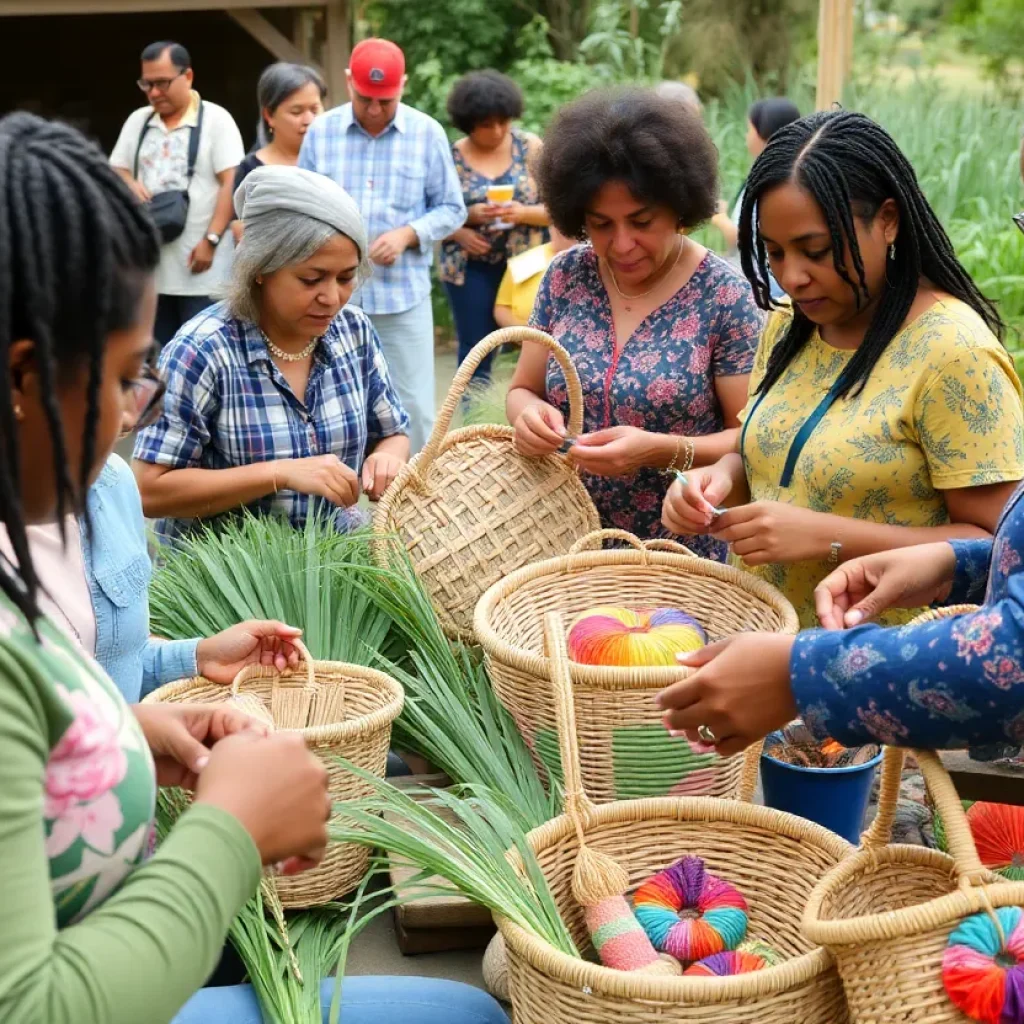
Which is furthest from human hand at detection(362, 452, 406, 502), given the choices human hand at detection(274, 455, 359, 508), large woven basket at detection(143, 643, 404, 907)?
large woven basket at detection(143, 643, 404, 907)

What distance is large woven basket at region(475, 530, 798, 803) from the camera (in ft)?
6.34

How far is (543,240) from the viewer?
20.1ft

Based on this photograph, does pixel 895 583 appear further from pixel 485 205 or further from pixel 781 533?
pixel 485 205

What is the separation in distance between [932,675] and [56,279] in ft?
2.61

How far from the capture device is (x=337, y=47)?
30.0ft

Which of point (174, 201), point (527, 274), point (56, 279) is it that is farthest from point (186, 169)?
point (56, 279)

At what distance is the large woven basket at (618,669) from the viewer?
193 cm

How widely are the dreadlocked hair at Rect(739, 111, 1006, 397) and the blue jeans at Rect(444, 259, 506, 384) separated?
3893 millimetres

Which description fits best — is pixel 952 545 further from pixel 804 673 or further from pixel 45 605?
pixel 45 605

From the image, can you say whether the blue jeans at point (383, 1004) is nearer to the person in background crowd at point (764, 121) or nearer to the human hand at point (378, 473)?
the human hand at point (378, 473)

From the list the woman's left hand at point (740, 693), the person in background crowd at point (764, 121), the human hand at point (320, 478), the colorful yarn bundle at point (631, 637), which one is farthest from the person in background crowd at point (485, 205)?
the woman's left hand at point (740, 693)

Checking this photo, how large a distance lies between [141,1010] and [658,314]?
6.84ft

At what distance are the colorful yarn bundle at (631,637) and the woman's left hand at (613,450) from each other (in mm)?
407

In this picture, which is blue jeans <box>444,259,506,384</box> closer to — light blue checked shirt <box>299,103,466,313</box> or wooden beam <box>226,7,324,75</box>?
light blue checked shirt <box>299,103,466,313</box>
